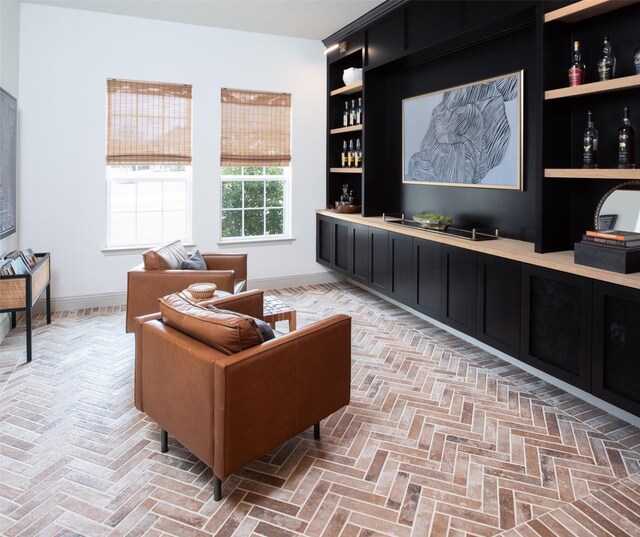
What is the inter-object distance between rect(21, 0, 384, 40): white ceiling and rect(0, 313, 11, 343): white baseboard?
3.14m

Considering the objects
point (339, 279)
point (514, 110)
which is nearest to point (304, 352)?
point (514, 110)

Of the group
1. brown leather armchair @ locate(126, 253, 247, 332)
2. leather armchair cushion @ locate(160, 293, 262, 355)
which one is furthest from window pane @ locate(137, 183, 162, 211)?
leather armchair cushion @ locate(160, 293, 262, 355)

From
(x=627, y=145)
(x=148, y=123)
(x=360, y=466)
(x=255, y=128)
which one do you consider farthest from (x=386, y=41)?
(x=360, y=466)

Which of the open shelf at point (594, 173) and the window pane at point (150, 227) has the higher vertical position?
the open shelf at point (594, 173)

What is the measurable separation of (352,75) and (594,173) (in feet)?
12.4

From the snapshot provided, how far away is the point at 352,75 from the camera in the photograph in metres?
6.18

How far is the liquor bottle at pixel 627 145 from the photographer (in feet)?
10.3

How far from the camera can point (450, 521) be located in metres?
2.16

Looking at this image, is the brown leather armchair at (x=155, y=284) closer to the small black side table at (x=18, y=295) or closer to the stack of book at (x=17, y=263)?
the small black side table at (x=18, y=295)

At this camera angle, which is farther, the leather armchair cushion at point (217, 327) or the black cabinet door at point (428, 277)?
the black cabinet door at point (428, 277)

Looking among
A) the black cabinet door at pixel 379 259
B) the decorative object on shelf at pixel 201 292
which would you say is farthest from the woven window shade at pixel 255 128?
the decorative object on shelf at pixel 201 292

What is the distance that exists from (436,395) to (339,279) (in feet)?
12.4

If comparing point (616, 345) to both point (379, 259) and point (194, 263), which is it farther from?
point (194, 263)

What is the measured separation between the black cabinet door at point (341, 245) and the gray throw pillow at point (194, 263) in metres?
2.08
